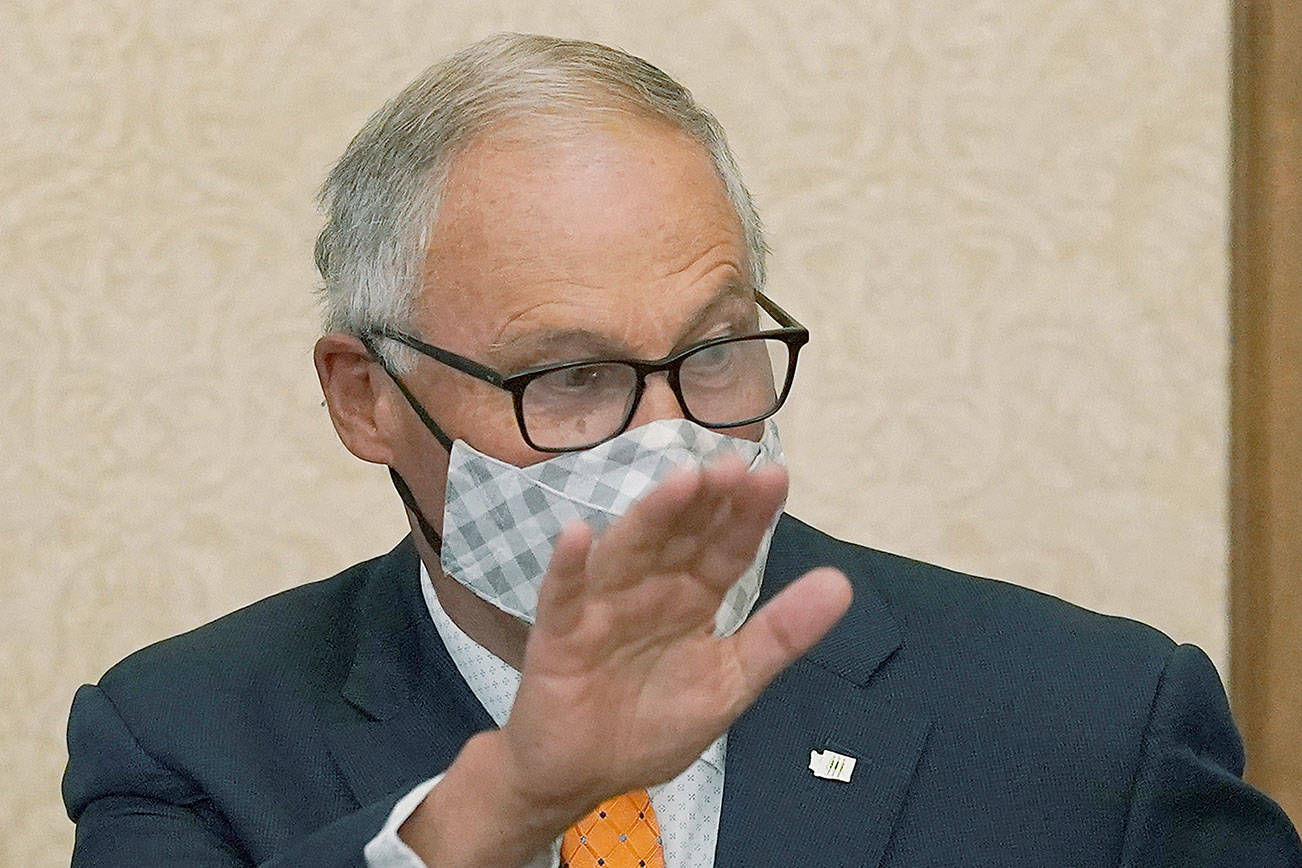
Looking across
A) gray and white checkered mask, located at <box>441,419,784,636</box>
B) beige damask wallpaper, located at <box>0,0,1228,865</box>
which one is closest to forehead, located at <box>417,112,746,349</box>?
gray and white checkered mask, located at <box>441,419,784,636</box>

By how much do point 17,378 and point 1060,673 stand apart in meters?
1.38

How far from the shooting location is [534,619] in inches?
61.2

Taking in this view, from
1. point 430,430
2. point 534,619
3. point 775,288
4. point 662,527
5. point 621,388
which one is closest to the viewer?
point 662,527

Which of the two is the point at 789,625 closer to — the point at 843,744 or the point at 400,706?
the point at 843,744

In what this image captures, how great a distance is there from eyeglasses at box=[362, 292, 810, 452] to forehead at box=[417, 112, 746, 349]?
4cm

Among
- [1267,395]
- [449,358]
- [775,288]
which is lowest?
[1267,395]

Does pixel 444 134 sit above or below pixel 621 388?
above

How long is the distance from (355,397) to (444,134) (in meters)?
0.30

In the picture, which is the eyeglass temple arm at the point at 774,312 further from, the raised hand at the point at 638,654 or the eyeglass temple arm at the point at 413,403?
the raised hand at the point at 638,654

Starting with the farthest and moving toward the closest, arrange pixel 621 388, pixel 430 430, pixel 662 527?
1. pixel 430 430
2. pixel 621 388
3. pixel 662 527

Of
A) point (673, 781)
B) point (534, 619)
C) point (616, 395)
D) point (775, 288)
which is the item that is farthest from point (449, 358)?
point (775, 288)

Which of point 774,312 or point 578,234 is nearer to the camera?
point 578,234

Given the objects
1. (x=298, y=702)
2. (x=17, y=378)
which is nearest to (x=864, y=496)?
(x=298, y=702)

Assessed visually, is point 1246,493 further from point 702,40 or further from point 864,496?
point 702,40
